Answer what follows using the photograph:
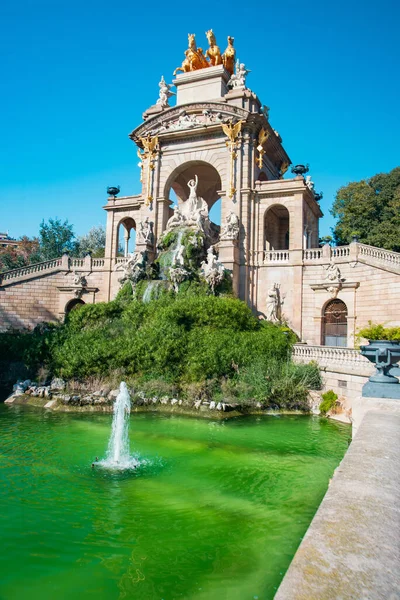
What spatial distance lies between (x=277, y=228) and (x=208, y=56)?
12.0 meters

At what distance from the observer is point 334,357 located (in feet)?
53.6

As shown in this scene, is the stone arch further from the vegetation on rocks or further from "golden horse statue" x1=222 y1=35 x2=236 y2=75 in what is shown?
the vegetation on rocks

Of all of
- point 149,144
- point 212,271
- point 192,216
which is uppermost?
point 149,144

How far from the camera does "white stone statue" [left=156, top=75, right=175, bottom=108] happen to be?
2892 centimetres

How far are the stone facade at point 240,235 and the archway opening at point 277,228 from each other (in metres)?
0.08

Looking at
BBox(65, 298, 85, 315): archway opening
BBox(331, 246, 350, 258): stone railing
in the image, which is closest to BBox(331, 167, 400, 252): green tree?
BBox(331, 246, 350, 258): stone railing

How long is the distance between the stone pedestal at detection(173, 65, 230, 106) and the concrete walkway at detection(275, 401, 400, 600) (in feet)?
90.2

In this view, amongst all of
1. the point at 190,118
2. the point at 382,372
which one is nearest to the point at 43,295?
the point at 190,118

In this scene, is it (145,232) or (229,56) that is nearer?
(145,232)

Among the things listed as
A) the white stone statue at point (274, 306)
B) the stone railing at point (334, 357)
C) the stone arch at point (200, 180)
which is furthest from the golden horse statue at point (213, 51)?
the stone railing at point (334, 357)

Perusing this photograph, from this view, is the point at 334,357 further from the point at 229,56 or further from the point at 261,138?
the point at 229,56

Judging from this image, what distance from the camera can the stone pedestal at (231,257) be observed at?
23.9m

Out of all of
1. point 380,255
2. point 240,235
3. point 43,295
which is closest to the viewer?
point 380,255

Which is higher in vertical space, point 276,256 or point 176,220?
point 176,220
